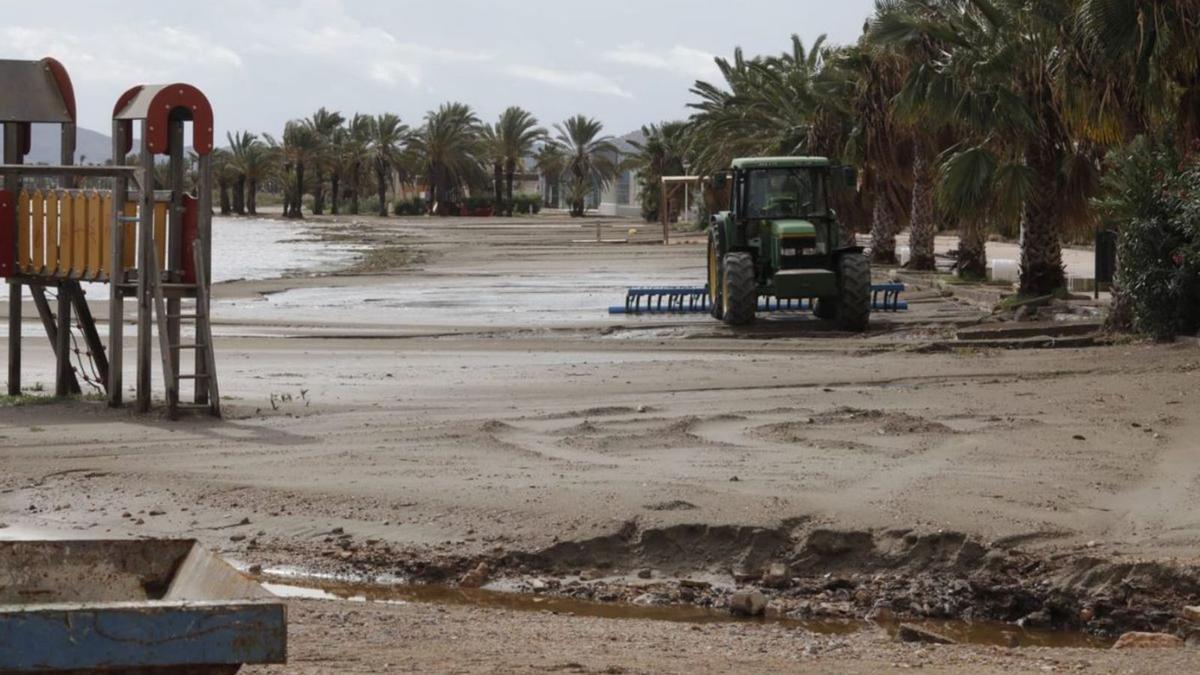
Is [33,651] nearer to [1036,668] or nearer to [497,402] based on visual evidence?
[1036,668]

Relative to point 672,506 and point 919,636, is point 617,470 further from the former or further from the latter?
point 919,636

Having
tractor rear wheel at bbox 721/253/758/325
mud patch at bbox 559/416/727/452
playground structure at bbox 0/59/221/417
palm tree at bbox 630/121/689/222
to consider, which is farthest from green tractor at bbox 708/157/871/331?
palm tree at bbox 630/121/689/222

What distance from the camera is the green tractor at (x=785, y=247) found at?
24594 millimetres

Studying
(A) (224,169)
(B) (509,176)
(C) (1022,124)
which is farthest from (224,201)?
(C) (1022,124)

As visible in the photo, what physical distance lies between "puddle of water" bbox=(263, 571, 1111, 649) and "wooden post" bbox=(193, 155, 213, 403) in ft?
20.1

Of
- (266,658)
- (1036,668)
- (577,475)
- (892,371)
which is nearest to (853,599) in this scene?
(1036,668)

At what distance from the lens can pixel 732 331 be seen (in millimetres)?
24484

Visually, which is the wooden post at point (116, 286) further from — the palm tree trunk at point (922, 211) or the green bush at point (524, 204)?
the green bush at point (524, 204)

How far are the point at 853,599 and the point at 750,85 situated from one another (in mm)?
49633

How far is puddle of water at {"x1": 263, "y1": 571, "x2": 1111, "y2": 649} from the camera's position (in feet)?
28.1

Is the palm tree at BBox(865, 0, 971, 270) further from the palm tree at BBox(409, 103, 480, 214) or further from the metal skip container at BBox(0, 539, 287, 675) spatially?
the palm tree at BBox(409, 103, 480, 214)

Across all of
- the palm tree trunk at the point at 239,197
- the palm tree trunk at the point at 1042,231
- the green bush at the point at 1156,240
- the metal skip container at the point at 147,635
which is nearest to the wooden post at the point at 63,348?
the metal skip container at the point at 147,635

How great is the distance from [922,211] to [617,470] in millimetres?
28802

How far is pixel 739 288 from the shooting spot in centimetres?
2470
